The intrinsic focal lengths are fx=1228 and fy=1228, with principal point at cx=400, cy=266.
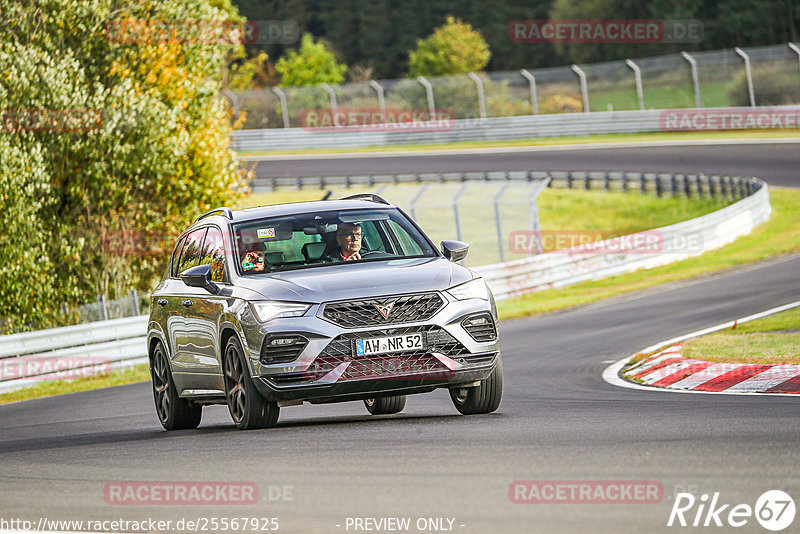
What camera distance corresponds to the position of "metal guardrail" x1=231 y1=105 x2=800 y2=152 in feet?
173

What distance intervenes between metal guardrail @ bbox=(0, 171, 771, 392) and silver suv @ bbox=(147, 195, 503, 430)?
1010cm

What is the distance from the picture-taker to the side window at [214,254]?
1019cm

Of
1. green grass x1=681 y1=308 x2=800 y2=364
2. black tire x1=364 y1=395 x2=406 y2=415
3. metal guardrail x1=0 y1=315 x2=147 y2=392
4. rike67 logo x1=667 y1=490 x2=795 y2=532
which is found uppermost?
A: rike67 logo x1=667 y1=490 x2=795 y2=532

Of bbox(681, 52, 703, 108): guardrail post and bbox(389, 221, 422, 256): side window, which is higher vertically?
bbox(389, 221, 422, 256): side window

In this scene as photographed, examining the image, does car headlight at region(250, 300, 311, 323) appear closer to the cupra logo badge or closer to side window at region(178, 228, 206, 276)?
the cupra logo badge

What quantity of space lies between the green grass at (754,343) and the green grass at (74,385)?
9356 mm

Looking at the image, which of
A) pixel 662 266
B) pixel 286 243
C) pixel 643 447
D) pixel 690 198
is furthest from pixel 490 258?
pixel 643 447

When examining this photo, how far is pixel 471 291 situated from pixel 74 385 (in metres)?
12.4

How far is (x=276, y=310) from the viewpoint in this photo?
898cm

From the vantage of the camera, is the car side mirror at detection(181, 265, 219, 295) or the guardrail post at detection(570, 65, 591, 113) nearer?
the car side mirror at detection(181, 265, 219, 295)

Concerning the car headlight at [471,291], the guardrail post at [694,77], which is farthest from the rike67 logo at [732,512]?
the guardrail post at [694,77]

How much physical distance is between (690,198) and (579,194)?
14.5 ft

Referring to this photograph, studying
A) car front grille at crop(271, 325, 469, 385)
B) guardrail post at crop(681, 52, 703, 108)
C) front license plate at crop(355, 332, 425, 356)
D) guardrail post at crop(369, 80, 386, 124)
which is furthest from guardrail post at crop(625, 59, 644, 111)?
front license plate at crop(355, 332, 425, 356)

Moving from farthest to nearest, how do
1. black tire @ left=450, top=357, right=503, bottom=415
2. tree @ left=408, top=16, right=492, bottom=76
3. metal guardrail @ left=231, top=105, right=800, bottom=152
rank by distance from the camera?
tree @ left=408, top=16, right=492, bottom=76 → metal guardrail @ left=231, top=105, right=800, bottom=152 → black tire @ left=450, top=357, right=503, bottom=415
